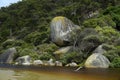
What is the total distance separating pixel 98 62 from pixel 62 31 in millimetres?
13517

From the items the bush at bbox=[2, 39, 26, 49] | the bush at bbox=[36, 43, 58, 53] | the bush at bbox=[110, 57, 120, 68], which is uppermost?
the bush at bbox=[2, 39, 26, 49]

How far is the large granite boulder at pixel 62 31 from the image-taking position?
45344 mm

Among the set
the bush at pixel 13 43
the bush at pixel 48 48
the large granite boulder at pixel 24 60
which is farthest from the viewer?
the bush at pixel 13 43

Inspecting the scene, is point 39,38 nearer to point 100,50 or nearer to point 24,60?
point 24,60

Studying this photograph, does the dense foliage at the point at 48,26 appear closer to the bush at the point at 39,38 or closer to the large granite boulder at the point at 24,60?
the bush at the point at 39,38

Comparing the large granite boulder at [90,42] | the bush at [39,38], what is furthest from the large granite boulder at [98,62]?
the bush at [39,38]

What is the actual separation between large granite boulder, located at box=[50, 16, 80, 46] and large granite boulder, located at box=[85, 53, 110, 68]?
34.3ft

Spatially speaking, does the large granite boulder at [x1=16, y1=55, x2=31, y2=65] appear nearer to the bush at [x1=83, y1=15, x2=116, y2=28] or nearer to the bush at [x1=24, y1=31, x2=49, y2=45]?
the bush at [x1=24, y1=31, x2=49, y2=45]

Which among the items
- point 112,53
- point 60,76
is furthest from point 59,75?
point 112,53

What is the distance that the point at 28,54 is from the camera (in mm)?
44094

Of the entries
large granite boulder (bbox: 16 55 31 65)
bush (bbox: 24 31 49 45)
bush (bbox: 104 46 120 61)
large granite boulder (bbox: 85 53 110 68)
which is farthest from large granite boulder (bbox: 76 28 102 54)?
bush (bbox: 24 31 49 45)

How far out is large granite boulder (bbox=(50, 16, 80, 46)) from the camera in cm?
4534

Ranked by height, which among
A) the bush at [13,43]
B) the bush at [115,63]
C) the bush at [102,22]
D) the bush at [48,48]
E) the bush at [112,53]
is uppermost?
the bush at [102,22]

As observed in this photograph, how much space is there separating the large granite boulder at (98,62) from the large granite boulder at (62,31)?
10.4m
